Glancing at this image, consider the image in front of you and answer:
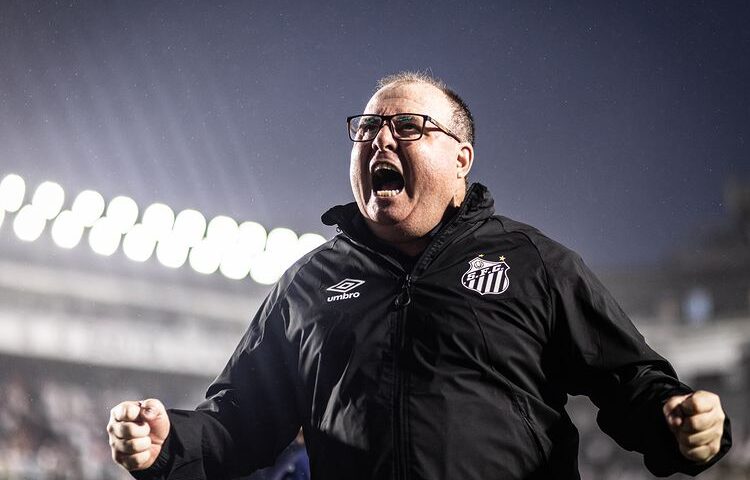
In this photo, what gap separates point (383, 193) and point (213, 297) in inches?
895

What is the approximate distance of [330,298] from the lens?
253cm

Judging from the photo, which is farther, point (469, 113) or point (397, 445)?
point (469, 113)

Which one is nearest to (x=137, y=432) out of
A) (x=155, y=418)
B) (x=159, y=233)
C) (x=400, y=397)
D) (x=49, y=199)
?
(x=155, y=418)

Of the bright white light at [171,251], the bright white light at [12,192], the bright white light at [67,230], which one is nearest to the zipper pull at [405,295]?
the bright white light at [12,192]

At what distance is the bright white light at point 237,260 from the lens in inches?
827

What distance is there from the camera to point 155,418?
2.21 metres

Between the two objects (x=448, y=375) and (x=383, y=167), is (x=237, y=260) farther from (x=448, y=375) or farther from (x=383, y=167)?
(x=448, y=375)

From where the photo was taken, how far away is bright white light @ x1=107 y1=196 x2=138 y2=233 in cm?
1969

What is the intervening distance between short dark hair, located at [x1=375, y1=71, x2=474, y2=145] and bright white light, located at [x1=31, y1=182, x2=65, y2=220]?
1707cm

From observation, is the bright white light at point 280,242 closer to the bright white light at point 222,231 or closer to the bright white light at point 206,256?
the bright white light at point 222,231

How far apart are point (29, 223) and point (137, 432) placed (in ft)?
58.1

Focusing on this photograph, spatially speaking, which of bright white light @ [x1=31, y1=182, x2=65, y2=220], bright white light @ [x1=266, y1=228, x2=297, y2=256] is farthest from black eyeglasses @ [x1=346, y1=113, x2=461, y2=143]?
bright white light @ [x1=266, y1=228, x2=297, y2=256]

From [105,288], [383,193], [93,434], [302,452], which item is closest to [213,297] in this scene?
[105,288]

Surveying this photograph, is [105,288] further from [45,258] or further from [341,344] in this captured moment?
[341,344]
